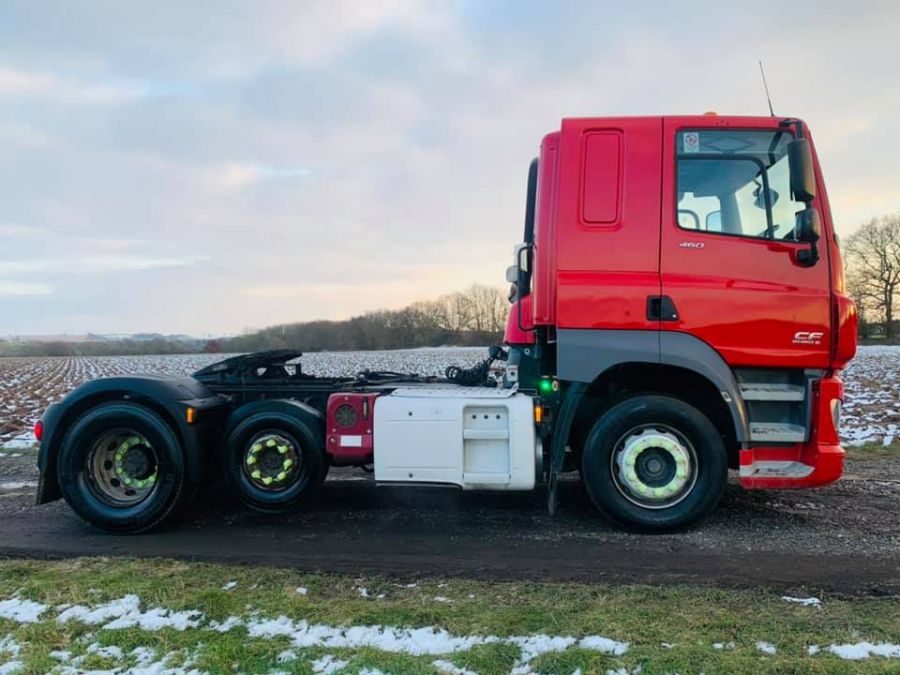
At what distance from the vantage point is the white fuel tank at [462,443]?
4879mm

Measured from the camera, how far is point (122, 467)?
534cm

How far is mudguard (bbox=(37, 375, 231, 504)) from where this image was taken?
5199mm

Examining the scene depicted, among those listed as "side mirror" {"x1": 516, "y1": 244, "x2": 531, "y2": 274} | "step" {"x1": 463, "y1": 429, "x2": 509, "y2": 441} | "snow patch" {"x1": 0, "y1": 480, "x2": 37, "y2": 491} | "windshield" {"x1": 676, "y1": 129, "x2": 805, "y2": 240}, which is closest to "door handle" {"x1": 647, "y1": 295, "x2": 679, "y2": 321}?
"windshield" {"x1": 676, "y1": 129, "x2": 805, "y2": 240}

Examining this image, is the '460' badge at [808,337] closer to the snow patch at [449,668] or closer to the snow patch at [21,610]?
the snow patch at [449,668]

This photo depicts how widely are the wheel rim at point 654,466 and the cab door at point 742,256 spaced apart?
783mm

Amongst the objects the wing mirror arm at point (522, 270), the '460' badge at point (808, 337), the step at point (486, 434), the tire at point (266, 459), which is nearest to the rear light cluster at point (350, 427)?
the tire at point (266, 459)

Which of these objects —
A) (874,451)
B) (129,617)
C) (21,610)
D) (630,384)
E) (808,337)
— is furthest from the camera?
(874,451)

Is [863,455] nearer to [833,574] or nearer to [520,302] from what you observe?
[833,574]

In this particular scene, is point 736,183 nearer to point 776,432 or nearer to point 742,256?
point 742,256

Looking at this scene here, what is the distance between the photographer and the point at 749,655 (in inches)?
117

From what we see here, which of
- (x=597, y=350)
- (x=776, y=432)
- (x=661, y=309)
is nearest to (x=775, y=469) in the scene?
(x=776, y=432)

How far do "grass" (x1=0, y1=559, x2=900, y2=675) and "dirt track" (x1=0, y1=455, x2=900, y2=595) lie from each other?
0.28 m

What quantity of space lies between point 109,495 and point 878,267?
205ft

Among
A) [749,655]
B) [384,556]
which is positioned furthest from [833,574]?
[384,556]
